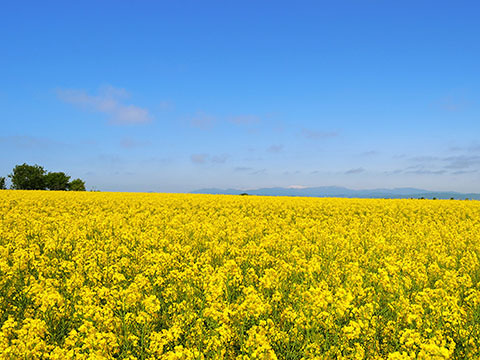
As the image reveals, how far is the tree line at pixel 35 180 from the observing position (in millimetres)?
80312

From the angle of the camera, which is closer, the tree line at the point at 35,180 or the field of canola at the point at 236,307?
the field of canola at the point at 236,307

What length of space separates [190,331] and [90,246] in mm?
5607

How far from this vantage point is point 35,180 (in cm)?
8138

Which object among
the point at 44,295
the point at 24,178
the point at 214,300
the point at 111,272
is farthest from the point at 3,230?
the point at 24,178

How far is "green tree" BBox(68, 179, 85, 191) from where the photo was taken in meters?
84.1

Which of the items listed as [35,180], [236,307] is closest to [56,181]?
[35,180]

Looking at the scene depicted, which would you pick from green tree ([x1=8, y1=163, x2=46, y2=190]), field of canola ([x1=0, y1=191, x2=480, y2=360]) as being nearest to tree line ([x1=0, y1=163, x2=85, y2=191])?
green tree ([x1=8, y1=163, x2=46, y2=190])

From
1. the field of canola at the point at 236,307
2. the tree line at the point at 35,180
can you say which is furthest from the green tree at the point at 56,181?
the field of canola at the point at 236,307

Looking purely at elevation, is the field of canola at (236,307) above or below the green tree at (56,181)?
below

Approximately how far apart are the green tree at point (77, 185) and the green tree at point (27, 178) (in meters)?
5.97

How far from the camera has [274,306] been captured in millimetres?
5238

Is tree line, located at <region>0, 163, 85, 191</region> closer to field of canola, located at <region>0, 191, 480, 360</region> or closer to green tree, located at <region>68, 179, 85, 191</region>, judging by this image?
green tree, located at <region>68, 179, 85, 191</region>

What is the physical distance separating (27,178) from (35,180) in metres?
1.86

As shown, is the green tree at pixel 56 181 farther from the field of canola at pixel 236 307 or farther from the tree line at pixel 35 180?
the field of canola at pixel 236 307
